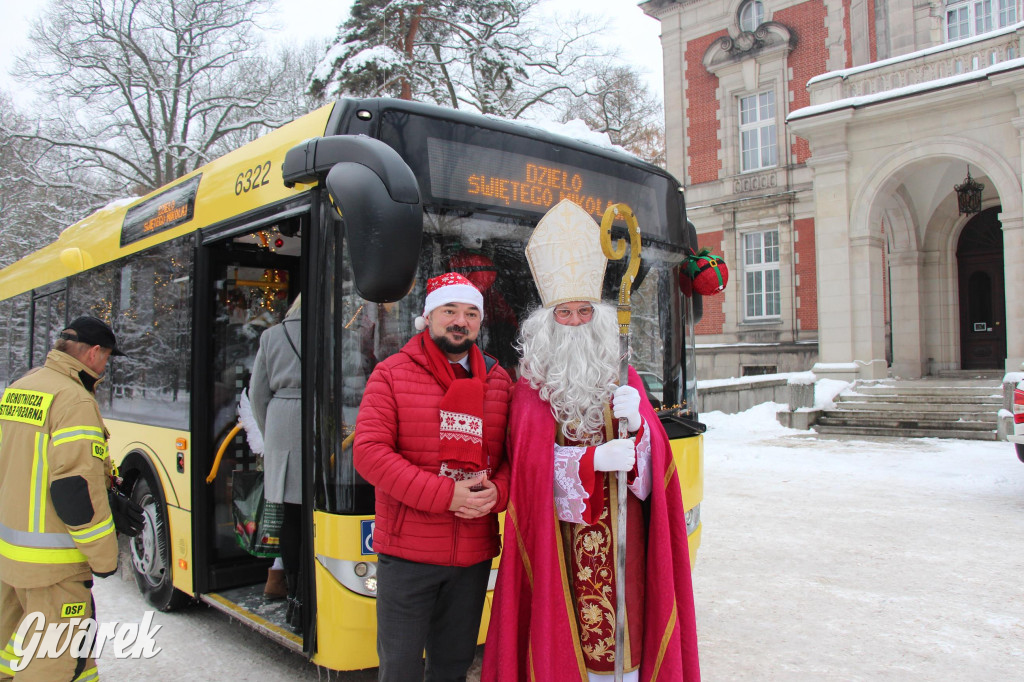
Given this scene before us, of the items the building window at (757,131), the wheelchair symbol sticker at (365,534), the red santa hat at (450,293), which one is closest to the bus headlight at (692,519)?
→ the wheelchair symbol sticker at (365,534)

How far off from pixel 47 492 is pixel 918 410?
1457 centimetres

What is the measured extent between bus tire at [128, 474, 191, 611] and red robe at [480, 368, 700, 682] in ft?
9.76

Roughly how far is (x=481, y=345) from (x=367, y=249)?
1.00 meters

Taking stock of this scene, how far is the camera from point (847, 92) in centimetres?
1645

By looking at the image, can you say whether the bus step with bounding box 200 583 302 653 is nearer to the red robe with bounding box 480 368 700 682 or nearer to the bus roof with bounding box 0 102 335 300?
the red robe with bounding box 480 368 700 682

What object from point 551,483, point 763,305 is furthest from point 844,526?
point 763,305

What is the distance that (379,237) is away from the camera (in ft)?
9.01

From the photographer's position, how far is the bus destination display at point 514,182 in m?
3.54

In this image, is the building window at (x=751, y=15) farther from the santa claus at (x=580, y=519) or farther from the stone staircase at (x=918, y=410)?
the santa claus at (x=580, y=519)

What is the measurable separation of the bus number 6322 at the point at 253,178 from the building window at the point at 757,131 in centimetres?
2134

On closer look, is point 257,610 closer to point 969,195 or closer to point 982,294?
point 969,195

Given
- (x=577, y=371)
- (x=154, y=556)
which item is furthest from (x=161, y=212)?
(x=577, y=371)

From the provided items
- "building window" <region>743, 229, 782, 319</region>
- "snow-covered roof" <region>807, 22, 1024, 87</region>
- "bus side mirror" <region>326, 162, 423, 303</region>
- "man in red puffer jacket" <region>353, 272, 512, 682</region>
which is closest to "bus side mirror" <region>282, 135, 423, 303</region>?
"bus side mirror" <region>326, 162, 423, 303</region>

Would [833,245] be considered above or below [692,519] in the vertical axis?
above
